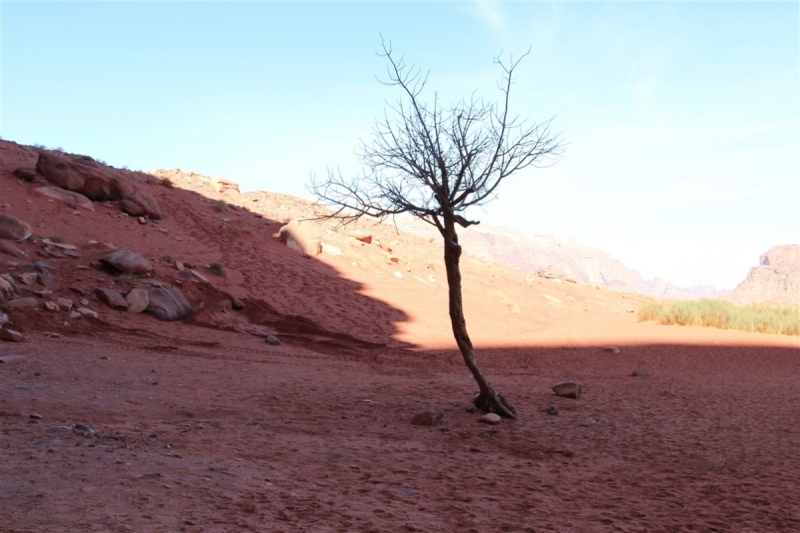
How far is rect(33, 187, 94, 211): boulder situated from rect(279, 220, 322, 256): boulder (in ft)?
24.1

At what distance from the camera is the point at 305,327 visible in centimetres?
1686

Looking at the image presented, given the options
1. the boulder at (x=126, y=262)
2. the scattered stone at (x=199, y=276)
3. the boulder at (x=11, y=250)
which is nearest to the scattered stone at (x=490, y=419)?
the boulder at (x=126, y=262)

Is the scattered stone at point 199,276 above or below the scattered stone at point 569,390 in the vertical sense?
above

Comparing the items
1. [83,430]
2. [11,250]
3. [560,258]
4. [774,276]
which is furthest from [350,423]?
[560,258]

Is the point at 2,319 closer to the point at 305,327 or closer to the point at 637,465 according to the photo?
the point at 305,327

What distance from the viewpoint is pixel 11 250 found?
1485 cm

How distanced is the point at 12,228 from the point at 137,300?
3.95 meters

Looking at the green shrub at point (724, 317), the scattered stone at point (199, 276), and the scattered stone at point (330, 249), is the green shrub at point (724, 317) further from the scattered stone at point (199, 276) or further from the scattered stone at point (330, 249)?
the scattered stone at point (199, 276)

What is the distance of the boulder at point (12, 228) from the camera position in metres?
15.5

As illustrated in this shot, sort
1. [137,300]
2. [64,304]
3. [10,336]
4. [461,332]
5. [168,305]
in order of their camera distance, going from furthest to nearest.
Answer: [168,305]
[137,300]
[64,304]
[10,336]
[461,332]

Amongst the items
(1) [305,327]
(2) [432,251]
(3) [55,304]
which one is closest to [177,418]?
(3) [55,304]

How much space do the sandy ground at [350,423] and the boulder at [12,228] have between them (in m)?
0.45

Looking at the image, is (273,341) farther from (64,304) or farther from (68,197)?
(68,197)

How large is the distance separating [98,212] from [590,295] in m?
25.0
